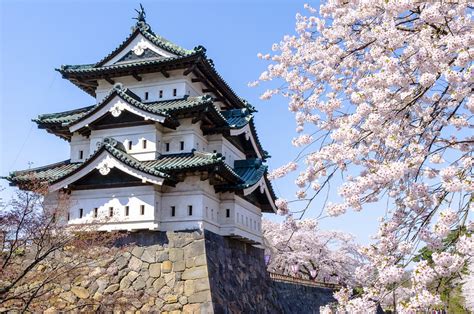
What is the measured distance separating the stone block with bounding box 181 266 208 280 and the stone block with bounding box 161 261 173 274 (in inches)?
15.8

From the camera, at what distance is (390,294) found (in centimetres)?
486

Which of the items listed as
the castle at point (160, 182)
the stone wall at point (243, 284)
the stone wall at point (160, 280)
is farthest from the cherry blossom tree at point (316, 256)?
the stone wall at point (160, 280)

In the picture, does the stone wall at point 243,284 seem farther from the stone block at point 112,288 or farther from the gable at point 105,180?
the gable at point 105,180

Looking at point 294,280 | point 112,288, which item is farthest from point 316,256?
point 112,288

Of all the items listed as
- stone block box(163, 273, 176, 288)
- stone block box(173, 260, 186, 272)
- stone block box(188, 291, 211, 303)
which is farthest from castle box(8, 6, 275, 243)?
stone block box(188, 291, 211, 303)

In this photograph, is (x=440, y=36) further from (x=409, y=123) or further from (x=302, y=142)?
(x=302, y=142)

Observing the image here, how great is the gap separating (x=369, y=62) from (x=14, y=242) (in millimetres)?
7620

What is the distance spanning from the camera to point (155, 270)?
1200 centimetres

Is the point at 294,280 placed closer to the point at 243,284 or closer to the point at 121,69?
the point at 243,284

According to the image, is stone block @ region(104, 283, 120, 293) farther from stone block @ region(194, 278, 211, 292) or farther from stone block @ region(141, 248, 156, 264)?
stone block @ region(194, 278, 211, 292)

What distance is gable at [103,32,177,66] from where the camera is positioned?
14.8m

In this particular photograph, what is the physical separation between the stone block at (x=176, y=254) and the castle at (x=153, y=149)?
25.4 inches

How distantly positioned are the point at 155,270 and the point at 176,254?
2.23 feet

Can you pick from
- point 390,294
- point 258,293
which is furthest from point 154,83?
point 390,294
